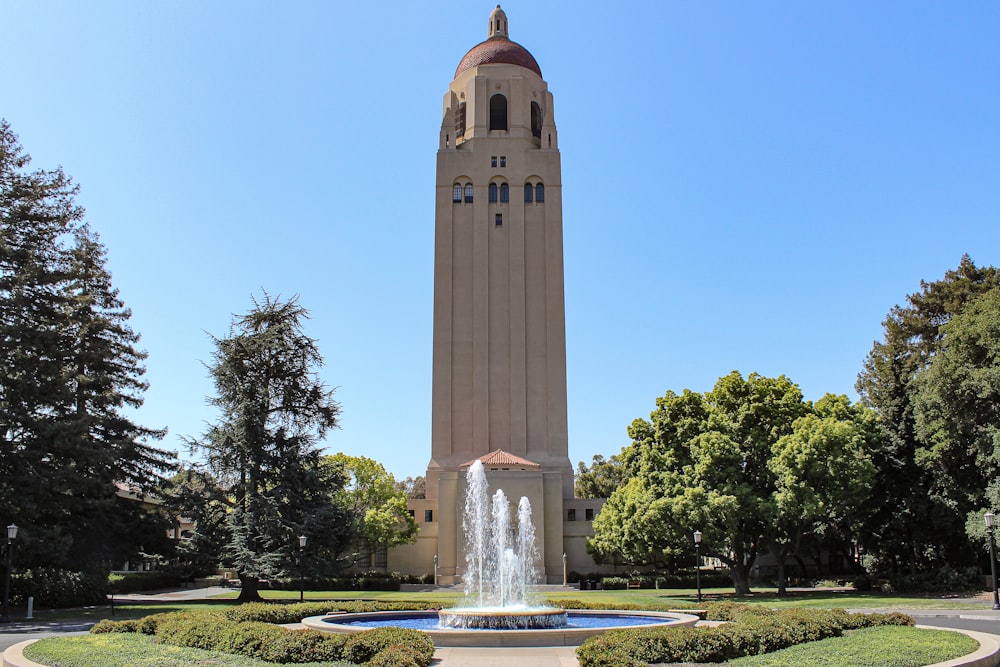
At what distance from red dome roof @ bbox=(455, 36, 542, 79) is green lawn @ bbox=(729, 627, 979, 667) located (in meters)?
55.0

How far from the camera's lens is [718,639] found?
43.0ft

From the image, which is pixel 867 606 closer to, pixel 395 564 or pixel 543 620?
pixel 543 620

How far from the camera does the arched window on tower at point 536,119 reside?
204 ft

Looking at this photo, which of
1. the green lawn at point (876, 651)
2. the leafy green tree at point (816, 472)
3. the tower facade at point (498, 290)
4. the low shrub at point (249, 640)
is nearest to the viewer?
the green lawn at point (876, 651)

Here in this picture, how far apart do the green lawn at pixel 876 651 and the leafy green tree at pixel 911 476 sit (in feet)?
75.3

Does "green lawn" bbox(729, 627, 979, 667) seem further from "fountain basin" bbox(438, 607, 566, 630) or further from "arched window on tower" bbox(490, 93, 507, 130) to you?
"arched window on tower" bbox(490, 93, 507, 130)

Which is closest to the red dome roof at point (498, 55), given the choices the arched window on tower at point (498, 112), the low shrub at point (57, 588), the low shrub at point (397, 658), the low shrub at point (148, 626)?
the arched window on tower at point (498, 112)

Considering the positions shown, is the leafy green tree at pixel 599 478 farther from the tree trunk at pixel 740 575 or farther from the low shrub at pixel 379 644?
the low shrub at pixel 379 644

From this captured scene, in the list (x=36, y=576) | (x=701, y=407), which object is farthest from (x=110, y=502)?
(x=701, y=407)

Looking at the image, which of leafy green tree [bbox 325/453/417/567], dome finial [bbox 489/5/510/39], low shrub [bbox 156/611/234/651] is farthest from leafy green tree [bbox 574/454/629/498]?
low shrub [bbox 156/611/234/651]

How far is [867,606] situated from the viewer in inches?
1067

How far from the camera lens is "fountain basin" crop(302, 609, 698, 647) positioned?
14.3 metres

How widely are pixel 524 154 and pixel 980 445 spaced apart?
36629 millimetres

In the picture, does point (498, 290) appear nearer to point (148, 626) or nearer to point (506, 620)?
point (148, 626)
